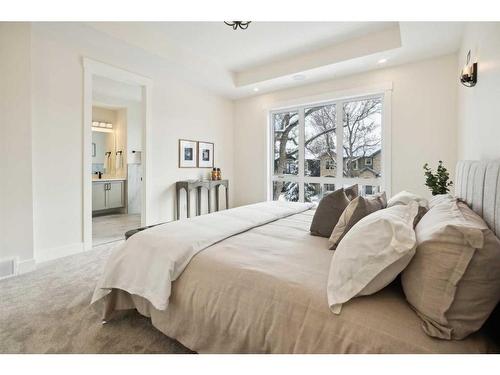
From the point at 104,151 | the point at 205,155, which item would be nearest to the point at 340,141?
the point at 205,155

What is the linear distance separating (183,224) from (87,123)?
7.80 ft

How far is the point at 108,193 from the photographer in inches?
226

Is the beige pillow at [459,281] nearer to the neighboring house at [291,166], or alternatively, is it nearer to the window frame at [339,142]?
the window frame at [339,142]

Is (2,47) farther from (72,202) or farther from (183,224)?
(183,224)

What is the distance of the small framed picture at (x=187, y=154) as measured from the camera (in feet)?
14.8

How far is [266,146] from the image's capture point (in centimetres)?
505

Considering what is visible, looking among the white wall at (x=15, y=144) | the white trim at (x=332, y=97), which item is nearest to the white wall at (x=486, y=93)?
the white trim at (x=332, y=97)

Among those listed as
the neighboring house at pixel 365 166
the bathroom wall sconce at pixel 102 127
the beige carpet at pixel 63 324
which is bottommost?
the beige carpet at pixel 63 324

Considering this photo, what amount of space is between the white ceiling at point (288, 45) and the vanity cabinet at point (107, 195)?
3183mm

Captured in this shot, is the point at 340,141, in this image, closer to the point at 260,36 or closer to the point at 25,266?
the point at 260,36

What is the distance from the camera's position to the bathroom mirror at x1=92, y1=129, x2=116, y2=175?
250 inches

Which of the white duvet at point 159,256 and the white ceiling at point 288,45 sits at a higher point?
the white ceiling at point 288,45

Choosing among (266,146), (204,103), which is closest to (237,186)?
(266,146)

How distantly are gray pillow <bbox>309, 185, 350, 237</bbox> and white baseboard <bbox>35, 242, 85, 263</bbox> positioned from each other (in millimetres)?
2966
